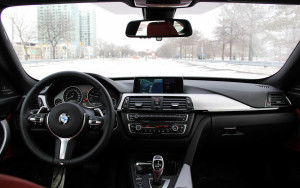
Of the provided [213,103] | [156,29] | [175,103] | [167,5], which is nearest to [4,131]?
[175,103]

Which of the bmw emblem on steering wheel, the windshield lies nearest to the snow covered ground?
the windshield

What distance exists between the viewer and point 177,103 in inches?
116

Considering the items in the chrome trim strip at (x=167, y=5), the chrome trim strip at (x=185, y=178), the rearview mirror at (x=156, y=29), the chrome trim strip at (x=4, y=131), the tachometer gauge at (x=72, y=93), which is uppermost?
the chrome trim strip at (x=167, y=5)

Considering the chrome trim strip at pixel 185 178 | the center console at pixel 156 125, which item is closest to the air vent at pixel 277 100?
the center console at pixel 156 125

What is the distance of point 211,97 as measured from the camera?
3035 millimetres

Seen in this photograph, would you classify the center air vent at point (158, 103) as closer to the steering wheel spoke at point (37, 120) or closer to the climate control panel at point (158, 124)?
the climate control panel at point (158, 124)

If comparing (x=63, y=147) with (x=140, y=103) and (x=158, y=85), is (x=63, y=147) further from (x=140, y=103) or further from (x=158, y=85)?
(x=158, y=85)

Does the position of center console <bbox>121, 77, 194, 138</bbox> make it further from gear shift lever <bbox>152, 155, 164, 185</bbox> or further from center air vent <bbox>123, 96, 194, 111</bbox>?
gear shift lever <bbox>152, 155, 164, 185</bbox>

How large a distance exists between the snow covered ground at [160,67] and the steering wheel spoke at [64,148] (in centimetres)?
149

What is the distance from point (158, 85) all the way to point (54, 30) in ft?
5.57

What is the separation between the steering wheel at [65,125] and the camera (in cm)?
203

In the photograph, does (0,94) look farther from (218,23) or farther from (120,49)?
(218,23)

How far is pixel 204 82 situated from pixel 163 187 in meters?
1.55

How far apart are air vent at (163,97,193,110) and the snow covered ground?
0.54 m
